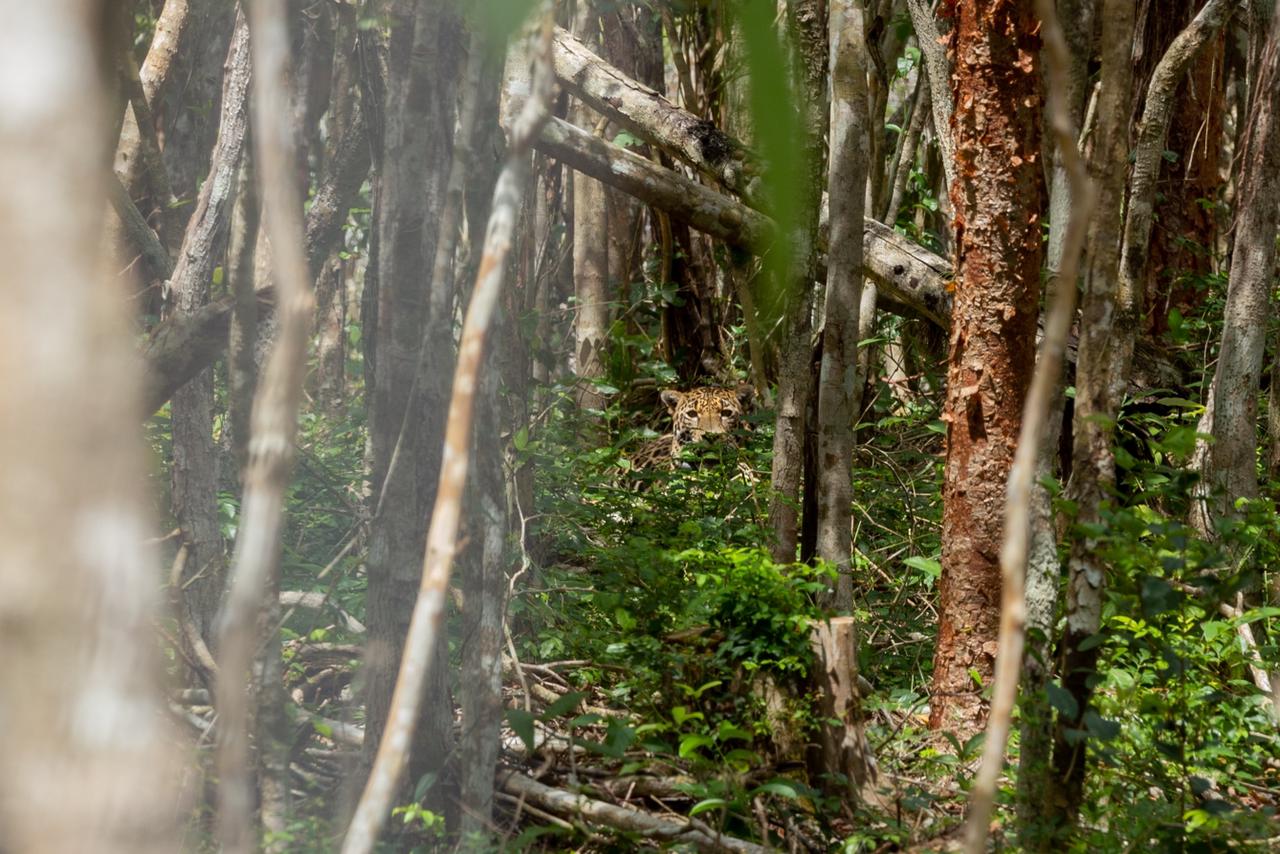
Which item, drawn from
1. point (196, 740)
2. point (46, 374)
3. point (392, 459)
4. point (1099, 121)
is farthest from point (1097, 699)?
point (46, 374)

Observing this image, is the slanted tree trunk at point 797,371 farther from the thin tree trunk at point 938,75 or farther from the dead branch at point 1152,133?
the dead branch at point 1152,133

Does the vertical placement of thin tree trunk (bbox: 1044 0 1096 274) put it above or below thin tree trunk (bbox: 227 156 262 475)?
above

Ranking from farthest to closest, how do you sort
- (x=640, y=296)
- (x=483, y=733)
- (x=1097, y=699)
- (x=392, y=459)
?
(x=640, y=296)
(x=1097, y=699)
(x=483, y=733)
(x=392, y=459)

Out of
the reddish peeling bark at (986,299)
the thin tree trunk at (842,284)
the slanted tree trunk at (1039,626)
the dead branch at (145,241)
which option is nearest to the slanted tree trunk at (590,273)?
the thin tree trunk at (842,284)

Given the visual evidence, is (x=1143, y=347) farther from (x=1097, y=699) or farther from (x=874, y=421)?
(x=1097, y=699)

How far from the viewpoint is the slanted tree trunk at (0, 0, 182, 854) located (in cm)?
62

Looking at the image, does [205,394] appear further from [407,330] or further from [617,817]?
[617,817]

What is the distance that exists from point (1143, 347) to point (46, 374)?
542cm

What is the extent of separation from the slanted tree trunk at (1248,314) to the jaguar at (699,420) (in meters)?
2.53

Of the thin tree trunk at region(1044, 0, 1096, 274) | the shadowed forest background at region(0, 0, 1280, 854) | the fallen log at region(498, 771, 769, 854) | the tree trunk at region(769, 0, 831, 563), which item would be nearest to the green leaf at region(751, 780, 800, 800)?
the shadowed forest background at region(0, 0, 1280, 854)

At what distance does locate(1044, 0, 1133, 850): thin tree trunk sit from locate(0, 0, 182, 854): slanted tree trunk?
180 cm

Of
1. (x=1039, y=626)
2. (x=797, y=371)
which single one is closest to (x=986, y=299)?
(x=797, y=371)

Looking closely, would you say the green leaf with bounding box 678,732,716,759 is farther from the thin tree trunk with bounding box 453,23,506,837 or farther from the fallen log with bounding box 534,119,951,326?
the fallen log with bounding box 534,119,951,326

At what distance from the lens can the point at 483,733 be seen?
2252 mm
